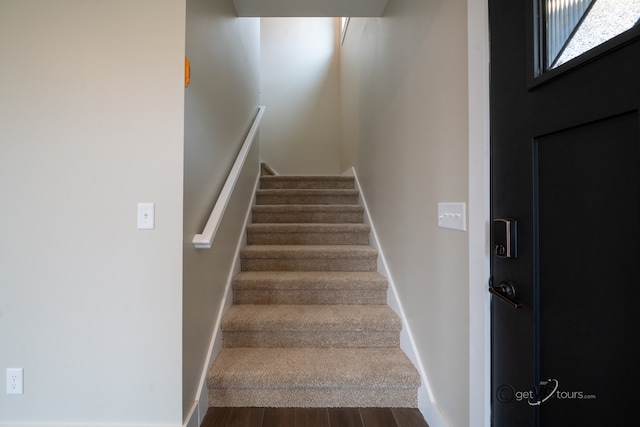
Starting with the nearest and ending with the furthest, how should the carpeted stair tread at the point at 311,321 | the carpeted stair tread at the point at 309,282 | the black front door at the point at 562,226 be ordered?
the black front door at the point at 562,226 < the carpeted stair tread at the point at 311,321 < the carpeted stair tread at the point at 309,282

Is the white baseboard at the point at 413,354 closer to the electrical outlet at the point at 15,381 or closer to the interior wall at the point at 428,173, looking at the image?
the interior wall at the point at 428,173

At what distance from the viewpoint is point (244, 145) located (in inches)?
91.7

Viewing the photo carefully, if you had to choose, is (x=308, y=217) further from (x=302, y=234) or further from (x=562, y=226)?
(x=562, y=226)

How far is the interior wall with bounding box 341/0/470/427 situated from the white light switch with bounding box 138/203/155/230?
1287 millimetres

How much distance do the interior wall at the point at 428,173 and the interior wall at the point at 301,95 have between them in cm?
219

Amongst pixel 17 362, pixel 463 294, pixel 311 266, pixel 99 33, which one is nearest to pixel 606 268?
pixel 463 294

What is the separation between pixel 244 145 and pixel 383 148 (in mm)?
1116

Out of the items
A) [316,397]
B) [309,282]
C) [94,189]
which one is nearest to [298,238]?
[309,282]

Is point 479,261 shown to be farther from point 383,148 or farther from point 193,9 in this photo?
point 193,9

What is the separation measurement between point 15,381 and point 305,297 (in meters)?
1.47

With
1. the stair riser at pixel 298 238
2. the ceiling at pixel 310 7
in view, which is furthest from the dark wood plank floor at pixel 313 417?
the ceiling at pixel 310 7

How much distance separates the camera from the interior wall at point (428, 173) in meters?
1.14

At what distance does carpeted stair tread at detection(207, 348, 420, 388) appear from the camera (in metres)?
1.49

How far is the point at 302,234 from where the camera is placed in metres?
2.59
